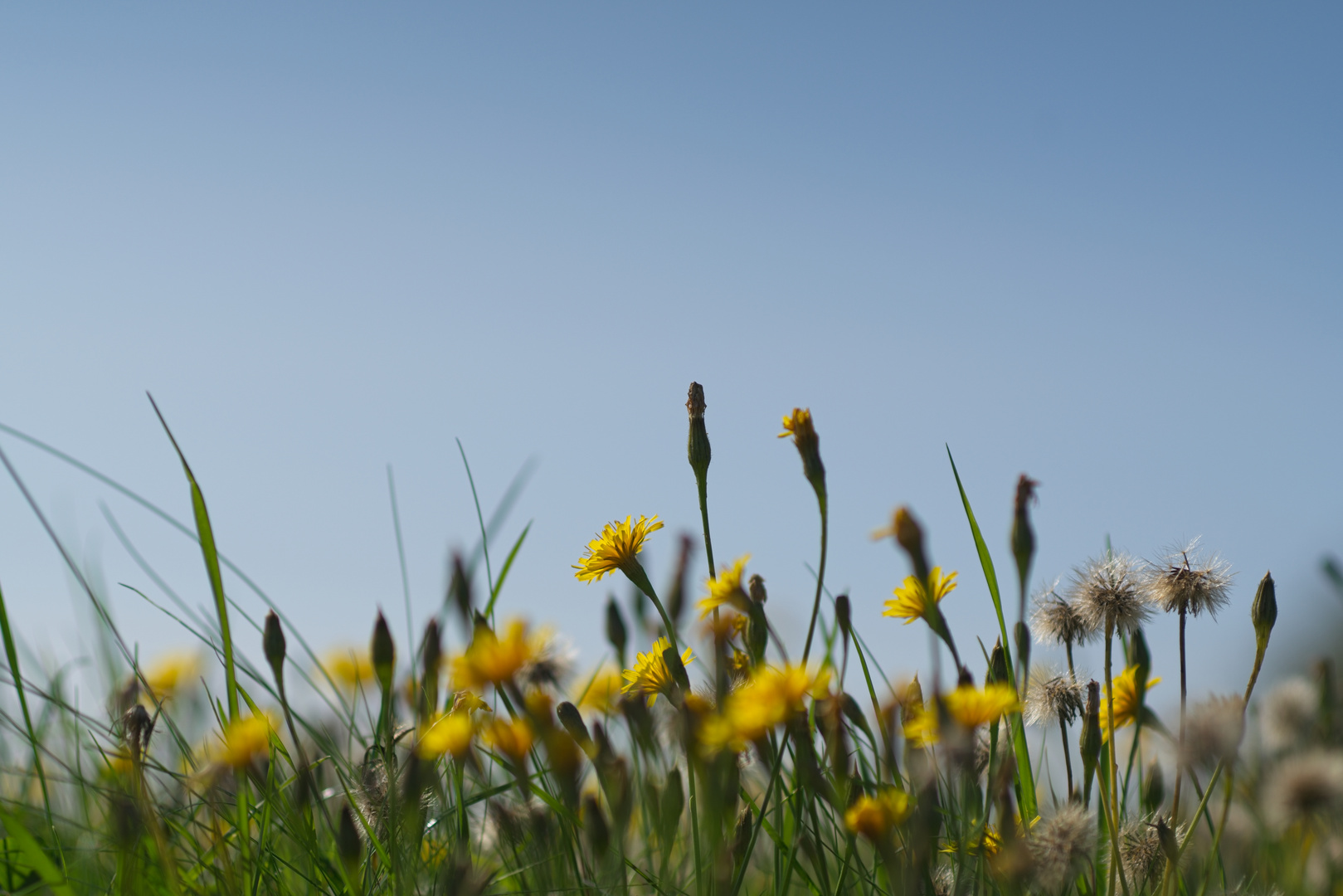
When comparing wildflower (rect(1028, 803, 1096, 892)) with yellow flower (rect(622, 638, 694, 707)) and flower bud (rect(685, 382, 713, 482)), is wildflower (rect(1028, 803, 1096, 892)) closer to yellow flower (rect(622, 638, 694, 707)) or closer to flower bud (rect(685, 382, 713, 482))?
yellow flower (rect(622, 638, 694, 707))

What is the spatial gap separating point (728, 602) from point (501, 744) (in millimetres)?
610

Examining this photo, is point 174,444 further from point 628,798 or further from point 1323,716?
point 1323,716

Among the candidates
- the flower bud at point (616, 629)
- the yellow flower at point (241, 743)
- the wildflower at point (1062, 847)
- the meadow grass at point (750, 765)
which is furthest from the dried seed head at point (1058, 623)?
the yellow flower at point (241, 743)

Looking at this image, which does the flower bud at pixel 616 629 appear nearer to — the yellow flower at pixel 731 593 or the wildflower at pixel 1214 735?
the yellow flower at pixel 731 593

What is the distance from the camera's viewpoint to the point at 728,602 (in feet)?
6.34

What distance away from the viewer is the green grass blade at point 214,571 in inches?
76.8

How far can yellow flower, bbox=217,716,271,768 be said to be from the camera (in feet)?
5.60

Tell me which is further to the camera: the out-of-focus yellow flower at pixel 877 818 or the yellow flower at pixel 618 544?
the yellow flower at pixel 618 544

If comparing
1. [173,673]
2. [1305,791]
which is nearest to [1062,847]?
[1305,791]

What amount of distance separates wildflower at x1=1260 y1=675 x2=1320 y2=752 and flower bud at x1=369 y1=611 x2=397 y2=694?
1.93 meters

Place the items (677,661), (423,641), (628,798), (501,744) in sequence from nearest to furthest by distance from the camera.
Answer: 1. (501,744)
2. (628,798)
3. (677,661)
4. (423,641)

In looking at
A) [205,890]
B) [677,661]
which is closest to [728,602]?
[677,661]

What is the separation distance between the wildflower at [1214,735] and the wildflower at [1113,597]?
1.67 ft

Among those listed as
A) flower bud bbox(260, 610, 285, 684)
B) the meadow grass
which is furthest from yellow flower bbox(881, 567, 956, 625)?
flower bud bbox(260, 610, 285, 684)
